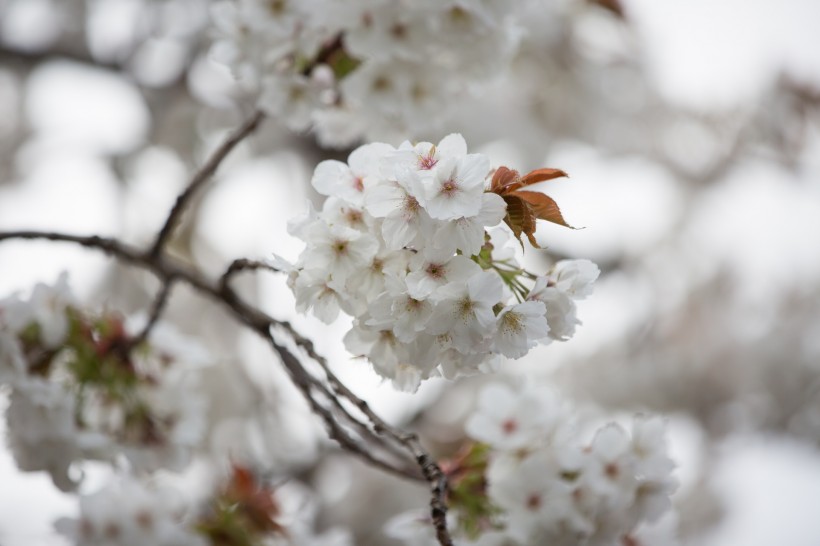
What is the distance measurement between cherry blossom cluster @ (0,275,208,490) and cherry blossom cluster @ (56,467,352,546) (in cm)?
6

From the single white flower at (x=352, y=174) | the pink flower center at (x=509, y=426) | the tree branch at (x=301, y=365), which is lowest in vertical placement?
the pink flower center at (x=509, y=426)

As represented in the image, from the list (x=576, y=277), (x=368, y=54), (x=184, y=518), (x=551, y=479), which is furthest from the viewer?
(x=184, y=518)

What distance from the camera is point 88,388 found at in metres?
1.31

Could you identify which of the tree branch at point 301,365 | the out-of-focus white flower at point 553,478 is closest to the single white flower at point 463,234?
the tree branch at point 301,365

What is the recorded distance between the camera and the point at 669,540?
133cm

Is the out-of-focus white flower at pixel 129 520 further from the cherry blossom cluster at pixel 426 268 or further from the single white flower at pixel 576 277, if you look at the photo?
the single white flower at pixel 576 277

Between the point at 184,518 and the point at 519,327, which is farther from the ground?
the point at 519,327

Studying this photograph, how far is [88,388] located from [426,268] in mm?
842

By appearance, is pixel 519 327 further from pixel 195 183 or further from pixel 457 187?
pixel 195 183

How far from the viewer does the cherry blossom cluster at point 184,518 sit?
129 centimetres

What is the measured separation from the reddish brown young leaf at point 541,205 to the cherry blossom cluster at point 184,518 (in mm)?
939

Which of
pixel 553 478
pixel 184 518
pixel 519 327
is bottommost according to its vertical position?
pixel 184 518

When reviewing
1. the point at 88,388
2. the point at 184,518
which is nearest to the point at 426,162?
the point at 88,388

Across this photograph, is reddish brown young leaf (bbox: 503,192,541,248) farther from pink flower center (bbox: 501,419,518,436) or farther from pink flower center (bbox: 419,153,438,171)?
pink flower center (bbox: 501,419,518,436)
